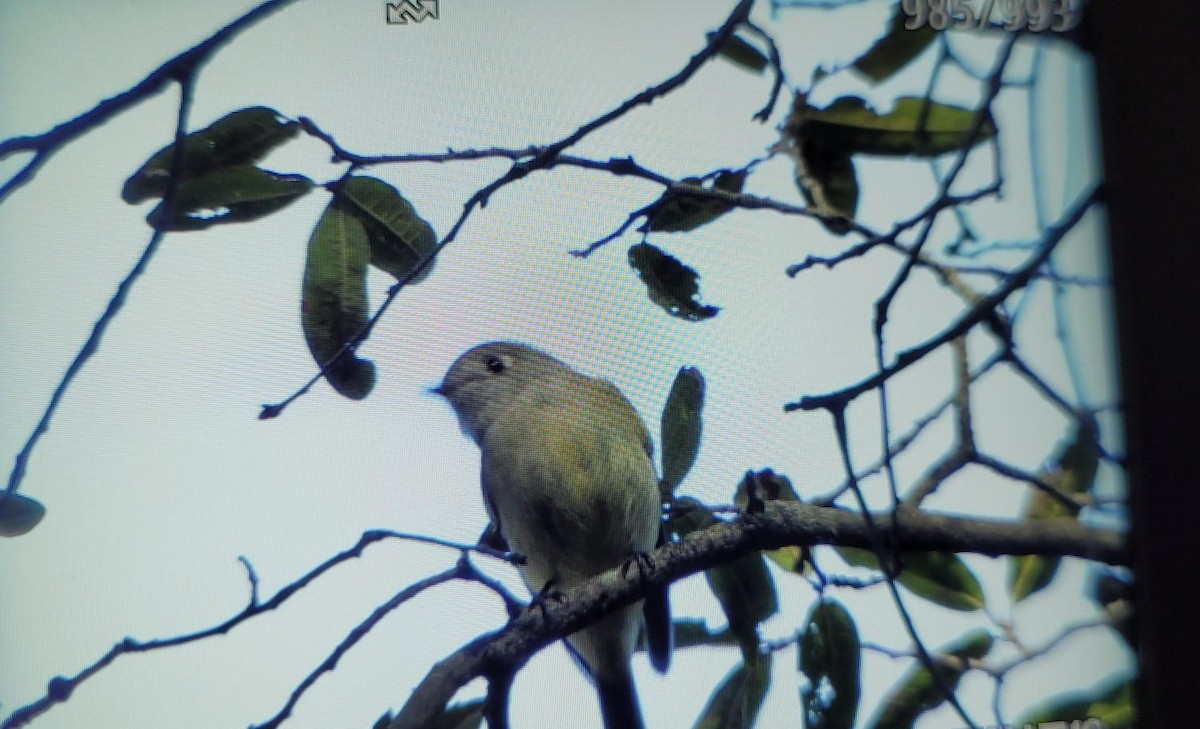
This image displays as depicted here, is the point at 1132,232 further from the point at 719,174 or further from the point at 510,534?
the point at 510,534

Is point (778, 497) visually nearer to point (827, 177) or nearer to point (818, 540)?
point (818, 540)

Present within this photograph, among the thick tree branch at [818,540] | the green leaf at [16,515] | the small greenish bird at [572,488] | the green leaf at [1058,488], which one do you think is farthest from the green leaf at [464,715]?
the green leaf at [1058,488]

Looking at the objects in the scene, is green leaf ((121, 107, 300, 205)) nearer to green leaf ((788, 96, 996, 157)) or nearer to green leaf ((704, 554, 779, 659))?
green leaf ((788, 96, 996, 157))

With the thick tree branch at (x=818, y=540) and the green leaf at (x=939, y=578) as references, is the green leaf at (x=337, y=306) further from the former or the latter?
the green leaf at (x=939, y=578)

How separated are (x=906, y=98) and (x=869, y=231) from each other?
16cm

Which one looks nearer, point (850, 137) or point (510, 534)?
point (850, 137)

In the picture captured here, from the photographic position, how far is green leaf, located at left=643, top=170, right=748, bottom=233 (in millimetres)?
1061

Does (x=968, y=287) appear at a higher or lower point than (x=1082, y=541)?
higher

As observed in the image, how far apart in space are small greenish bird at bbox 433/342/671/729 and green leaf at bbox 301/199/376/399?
19cm

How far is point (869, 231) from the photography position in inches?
43.1

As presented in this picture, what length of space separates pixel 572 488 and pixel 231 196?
0.55 meters

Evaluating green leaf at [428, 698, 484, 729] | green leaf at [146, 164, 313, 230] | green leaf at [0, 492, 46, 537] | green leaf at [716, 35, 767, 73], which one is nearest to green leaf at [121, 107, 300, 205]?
green leaf at [146, 164, 313, 230]

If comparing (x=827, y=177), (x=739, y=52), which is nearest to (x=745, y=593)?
(x=827, y=177)

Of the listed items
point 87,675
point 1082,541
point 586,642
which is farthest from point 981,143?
point 87,675
